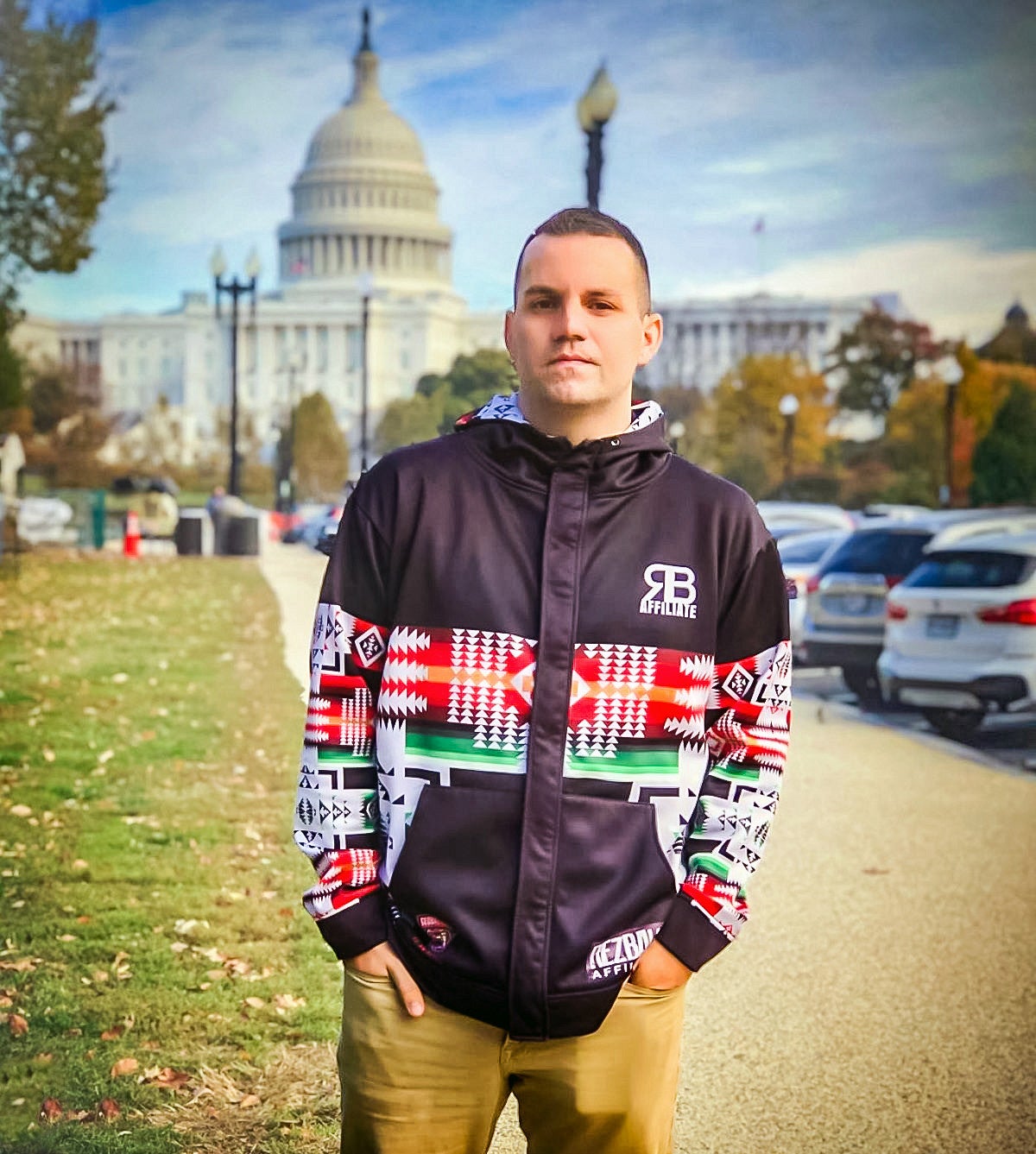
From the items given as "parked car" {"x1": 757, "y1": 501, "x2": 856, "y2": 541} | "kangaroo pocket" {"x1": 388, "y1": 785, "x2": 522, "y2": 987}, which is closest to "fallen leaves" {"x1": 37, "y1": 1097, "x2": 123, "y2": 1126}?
"kangaroo pocket" {"x1": 388, "y1": 785, "x2": 522, "y2": 987}

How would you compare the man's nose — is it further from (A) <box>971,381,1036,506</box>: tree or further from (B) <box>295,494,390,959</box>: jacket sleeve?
(A) <box>971,381,1036,506</box>: tree

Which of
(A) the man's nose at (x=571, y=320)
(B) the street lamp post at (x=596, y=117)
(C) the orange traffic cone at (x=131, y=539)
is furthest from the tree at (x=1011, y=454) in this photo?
(A) the man's nose at (x=571, y=320)

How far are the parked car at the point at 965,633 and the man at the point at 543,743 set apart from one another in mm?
8659

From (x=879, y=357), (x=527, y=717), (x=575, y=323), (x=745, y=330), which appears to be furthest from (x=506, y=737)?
(x=745, y=330)

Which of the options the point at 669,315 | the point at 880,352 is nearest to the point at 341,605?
the point at 669,315

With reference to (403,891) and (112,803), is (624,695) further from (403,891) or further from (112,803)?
(112,803)

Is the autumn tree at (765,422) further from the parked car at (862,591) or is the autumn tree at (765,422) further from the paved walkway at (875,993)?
the paved walkway at (875,993)

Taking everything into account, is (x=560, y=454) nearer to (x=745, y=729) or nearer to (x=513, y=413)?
(x=513, y=413)

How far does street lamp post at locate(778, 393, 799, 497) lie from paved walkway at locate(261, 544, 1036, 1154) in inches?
922

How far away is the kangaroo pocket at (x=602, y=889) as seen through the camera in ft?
7.25

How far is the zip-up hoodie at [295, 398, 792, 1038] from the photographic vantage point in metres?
2.21

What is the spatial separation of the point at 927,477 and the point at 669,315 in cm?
998

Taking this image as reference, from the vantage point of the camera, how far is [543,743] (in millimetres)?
2207

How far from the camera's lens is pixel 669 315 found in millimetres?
38531
